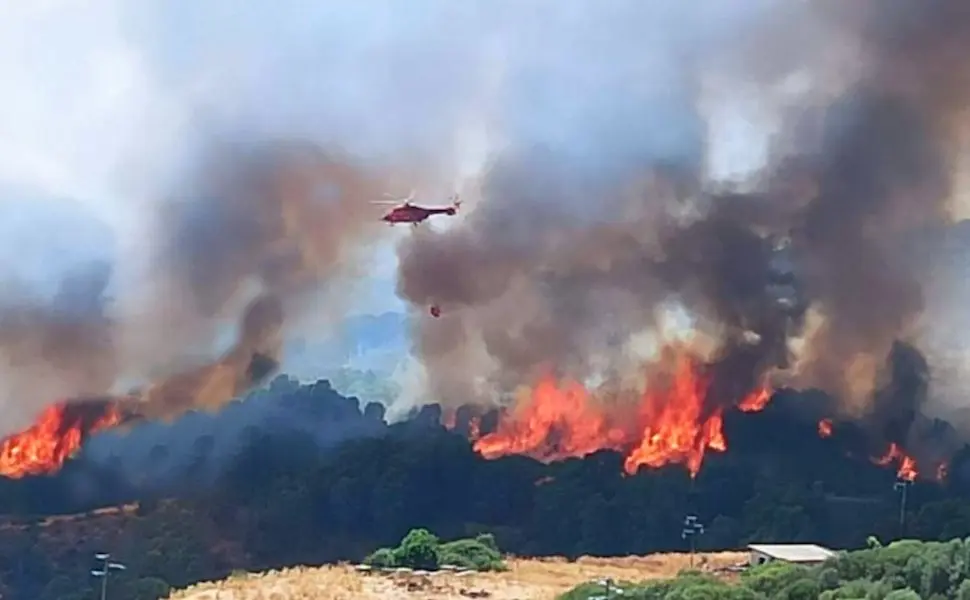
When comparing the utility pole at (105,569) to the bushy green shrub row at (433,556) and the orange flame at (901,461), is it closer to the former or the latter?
the bushy green shrub row at (433,556)

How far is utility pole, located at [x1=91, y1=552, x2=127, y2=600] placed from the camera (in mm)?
38812

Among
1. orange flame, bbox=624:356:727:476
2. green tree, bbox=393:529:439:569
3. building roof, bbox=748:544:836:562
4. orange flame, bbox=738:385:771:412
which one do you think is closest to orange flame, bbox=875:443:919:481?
orange flame, bbox=738:385:771:412

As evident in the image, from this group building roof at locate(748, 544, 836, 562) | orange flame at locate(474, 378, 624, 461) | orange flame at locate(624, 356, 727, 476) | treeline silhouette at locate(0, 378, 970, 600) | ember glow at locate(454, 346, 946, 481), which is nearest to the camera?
building roof at locate(748, 544, 836, 562)

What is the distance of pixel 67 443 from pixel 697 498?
20.2 metres

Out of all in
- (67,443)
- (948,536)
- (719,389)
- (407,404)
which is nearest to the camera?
(948,536)

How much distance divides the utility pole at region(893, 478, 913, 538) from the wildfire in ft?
83.2

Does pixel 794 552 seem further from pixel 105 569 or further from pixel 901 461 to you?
pixel 105 569

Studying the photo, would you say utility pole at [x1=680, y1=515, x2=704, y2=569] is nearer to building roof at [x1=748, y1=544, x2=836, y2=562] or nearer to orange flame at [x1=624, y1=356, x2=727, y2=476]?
orange flame at [x1=624, y1=356, x2=727, y2=476]

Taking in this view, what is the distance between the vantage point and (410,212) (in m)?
43.4

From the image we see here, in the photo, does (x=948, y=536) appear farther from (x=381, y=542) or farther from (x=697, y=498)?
(x=381, y=542)

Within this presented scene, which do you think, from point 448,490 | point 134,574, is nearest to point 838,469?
point 448,490

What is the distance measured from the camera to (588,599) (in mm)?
29500

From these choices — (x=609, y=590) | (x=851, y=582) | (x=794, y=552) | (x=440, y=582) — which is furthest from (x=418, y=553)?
(x=851, y=582)

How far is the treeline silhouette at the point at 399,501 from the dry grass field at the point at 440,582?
3485 mm
